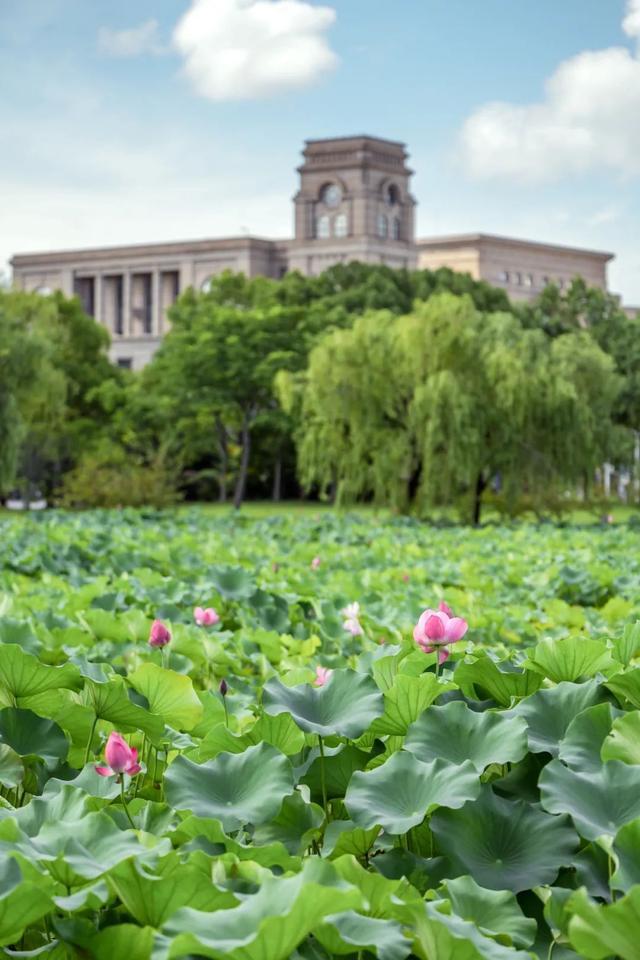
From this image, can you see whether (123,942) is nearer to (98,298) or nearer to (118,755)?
(118,755)

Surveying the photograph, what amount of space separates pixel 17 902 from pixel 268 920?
0.33 metres

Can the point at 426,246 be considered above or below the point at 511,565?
above

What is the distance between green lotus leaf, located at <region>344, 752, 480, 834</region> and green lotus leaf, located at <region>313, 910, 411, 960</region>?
1.08 feet

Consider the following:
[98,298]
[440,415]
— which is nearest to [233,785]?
[440,415]

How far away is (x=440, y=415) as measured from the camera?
2052 centimetres

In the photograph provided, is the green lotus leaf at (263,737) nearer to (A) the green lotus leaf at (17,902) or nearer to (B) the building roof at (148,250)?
(A) the green lotus leaf at (17,902)

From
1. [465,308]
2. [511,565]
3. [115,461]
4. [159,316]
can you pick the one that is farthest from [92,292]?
[511,565]

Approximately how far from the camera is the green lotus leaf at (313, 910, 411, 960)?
4.42ft

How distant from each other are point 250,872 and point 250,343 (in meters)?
39.0

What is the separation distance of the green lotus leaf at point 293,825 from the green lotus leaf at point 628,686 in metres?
0.58

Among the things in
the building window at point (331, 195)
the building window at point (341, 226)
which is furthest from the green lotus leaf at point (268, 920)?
the building window at point (331, 195)

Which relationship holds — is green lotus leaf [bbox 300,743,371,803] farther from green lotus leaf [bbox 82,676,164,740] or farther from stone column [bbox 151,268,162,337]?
stone column [bbox 151,268,162,337]

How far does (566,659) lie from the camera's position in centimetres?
227

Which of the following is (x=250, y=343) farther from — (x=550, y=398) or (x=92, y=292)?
(x=92, y=292)
